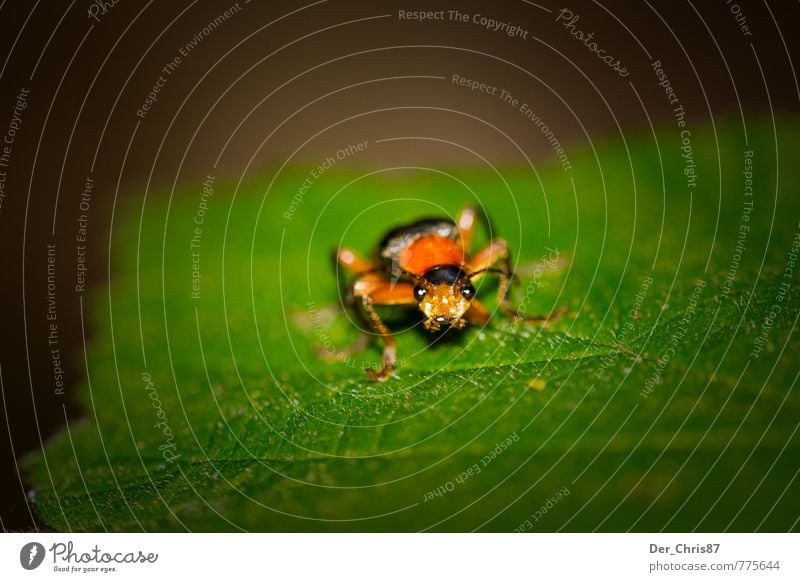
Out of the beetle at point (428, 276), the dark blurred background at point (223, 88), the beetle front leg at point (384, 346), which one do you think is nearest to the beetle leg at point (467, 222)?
the beetle at point (428, 276)

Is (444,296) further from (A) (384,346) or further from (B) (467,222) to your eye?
(B) (467,222)

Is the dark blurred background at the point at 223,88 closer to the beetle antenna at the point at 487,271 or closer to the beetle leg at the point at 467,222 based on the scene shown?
the beetle leg at the point at 467,222

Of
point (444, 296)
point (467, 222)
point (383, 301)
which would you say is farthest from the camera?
point (467, 222)

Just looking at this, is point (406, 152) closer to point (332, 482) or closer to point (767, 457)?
point (332, 482)

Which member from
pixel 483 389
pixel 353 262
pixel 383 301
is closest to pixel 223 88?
pixel 353 262

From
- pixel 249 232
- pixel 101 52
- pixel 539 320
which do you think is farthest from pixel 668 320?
pixel 101 52

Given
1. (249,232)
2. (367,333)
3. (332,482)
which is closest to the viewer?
(332,482)
